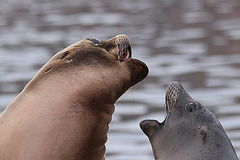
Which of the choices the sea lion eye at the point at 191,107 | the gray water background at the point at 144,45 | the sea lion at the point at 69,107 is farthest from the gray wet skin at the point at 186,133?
the gray water background at the point at 144,45

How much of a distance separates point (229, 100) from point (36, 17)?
10.8 meters

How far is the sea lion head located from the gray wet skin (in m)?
0.37

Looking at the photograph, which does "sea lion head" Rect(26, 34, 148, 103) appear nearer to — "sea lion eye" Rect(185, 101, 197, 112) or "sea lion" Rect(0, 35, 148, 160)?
"sea lion" Rect(0, 35, 148, 160)

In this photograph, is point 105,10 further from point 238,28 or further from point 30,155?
point 30,155

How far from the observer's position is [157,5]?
21.0 m

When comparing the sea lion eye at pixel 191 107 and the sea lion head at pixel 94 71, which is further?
the sea lion eye at pixel 191 107

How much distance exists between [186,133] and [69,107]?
758 millimetres

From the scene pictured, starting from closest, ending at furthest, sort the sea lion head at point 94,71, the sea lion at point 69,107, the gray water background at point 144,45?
the sea lion at point 69,107 < the sea lion head at point 94,71 < the gray water background at point 144,45

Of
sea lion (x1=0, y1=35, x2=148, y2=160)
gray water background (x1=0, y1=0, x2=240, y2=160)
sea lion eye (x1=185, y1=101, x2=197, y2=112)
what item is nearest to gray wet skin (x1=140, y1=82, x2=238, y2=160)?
sea lion eye (x1=185, y1=101, x2=197, y2=112)

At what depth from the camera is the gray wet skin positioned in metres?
3.99

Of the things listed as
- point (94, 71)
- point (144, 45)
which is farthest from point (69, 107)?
point (144, 45)

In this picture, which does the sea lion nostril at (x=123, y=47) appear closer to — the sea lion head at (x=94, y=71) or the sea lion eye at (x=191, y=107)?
the sea lion head at (x=94, y=71)

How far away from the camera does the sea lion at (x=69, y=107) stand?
390 cm

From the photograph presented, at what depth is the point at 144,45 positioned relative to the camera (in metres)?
13.5
